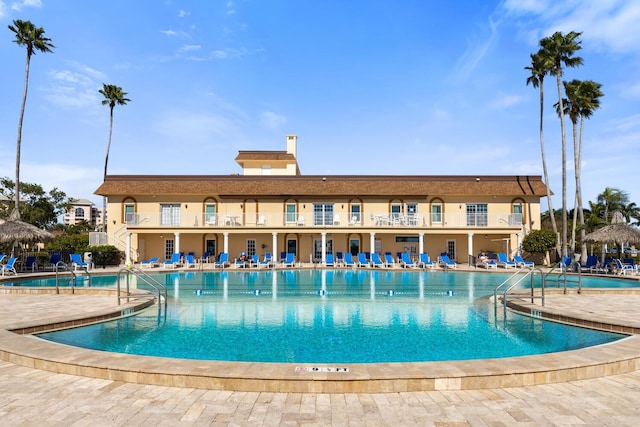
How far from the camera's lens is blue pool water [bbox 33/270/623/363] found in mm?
7387

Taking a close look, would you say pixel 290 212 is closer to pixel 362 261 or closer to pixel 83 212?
pixel 362 261

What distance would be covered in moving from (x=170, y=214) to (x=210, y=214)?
329 centimetres

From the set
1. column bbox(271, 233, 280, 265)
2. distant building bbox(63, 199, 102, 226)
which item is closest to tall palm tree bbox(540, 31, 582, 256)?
column bbox(271, 233, 280, 265)

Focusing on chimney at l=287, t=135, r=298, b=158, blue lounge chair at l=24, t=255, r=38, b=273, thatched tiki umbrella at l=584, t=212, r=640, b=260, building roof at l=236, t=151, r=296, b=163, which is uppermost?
chimney at l=287, t=135, r=298, b=158

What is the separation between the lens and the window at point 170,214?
27750 millimetres

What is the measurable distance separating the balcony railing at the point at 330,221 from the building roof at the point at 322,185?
5.18 ft

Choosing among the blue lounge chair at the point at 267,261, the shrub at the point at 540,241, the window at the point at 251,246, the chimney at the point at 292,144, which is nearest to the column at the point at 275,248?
the blue lounge chair at the point at 267,261

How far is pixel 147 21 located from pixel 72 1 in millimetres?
2747

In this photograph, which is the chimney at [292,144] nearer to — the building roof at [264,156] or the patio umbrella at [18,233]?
the building roof at [264,156]

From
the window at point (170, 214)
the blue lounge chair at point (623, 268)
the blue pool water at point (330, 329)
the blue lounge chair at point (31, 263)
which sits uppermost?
the window at point (170, 214)

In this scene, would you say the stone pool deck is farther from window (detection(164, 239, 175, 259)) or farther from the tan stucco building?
window (detection(164, 239, 175, 259))

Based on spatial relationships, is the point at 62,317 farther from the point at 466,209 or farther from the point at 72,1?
the point at 466,209

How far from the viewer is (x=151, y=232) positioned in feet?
87.9

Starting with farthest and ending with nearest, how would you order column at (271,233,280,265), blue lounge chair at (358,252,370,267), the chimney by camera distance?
the chimney < column at (271,233,280,265) < blue lounge chair at (358,252,370,267)
